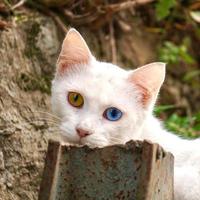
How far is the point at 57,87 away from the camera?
2986 millimetres

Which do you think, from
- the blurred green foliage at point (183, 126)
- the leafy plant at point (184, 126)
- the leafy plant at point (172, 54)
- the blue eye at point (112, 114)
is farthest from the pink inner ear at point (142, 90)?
the leafy plant at point (172, 54)

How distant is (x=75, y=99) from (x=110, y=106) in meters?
0.20

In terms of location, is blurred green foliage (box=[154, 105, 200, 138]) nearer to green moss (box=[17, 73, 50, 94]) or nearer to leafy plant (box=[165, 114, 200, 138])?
leafy plant (box=[165, 114, 200, 138])

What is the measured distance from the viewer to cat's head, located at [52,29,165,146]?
265cm

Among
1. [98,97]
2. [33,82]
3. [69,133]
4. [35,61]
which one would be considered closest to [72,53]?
[98,97]

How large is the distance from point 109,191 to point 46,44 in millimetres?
2212

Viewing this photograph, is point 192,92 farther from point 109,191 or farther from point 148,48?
point 109,191

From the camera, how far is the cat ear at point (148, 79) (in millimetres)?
2850

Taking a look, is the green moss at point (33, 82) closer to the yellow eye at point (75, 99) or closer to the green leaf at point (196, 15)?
the yellow eye at point (75, 99)

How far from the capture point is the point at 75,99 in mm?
2816

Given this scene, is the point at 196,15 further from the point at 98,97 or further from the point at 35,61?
the point at 98,97

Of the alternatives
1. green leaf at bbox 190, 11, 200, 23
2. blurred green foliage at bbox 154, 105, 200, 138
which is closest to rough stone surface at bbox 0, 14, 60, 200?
blurred green foliage at bbox 154, 105, 200, 138

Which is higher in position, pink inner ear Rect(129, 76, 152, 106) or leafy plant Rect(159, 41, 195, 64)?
leafy plant Rect(159, 41, 195, 64)

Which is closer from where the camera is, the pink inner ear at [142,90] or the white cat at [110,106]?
the white cat at [110,106]
